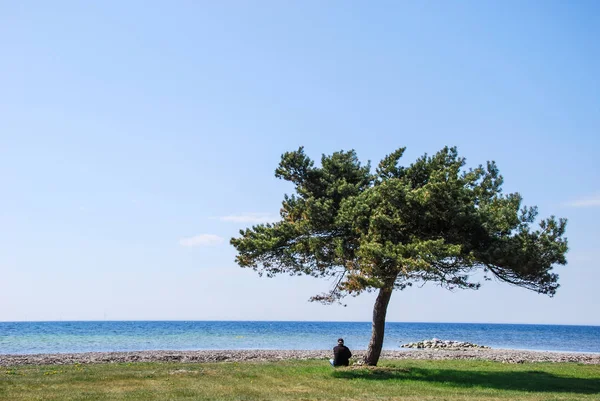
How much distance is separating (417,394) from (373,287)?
5189 millimetres

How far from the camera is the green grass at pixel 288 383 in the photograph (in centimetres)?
1892

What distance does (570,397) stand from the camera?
744 inches

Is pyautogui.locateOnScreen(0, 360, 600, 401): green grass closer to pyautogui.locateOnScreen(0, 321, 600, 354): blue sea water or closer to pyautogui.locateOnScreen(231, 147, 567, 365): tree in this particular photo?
pyautogui.locateOnScreen(231, 147, 567, 365): tree

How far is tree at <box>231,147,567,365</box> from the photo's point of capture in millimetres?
23109

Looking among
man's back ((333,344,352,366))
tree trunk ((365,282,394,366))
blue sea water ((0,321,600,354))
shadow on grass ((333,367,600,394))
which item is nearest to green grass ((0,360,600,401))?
shadow on grass ((333,367,600,394))

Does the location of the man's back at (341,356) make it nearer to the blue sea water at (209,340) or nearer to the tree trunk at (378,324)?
the tree trunk at (378,324)

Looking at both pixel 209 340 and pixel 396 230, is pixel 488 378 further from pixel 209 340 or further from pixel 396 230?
pixel 209 340

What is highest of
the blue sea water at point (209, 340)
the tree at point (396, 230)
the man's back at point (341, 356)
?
the tree at point (396, 230)

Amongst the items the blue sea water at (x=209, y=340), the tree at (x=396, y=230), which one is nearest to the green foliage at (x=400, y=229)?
the tree at (x=396, y=230)

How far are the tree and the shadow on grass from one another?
241 centimetres

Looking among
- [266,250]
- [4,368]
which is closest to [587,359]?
[266,250]

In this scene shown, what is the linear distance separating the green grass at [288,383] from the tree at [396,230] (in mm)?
3807

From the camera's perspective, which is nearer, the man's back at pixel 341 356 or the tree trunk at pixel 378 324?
the man's back at pixel 341 356

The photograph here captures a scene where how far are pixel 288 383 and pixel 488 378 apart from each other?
9.31 metres
